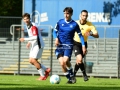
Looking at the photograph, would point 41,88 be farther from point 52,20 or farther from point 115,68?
point 52,20

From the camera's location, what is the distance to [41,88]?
1479 centimetres

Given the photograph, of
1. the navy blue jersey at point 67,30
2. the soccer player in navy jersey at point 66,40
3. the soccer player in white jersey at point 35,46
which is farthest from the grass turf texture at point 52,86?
the soccer player in white jersey at point 35,46

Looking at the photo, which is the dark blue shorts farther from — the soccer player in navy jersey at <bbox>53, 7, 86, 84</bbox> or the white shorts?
the white shorts

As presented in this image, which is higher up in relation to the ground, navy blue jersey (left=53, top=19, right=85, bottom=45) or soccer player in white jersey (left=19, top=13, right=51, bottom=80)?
navy blue jersey (left=53, top=19, right=85, bottom=45)

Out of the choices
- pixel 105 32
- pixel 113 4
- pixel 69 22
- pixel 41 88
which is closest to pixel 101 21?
pixel 113 4

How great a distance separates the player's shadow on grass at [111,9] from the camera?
3225 centimetres

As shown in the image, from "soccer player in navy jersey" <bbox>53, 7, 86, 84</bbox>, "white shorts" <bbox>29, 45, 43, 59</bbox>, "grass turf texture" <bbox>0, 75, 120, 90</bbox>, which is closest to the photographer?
"grass turf texture" <bbox>0, 75, 120, 90</bbox>

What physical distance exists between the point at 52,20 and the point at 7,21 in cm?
359

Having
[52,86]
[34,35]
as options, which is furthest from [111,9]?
[52,86]

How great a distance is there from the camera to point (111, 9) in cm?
3256

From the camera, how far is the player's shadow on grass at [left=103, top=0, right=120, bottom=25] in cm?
3225

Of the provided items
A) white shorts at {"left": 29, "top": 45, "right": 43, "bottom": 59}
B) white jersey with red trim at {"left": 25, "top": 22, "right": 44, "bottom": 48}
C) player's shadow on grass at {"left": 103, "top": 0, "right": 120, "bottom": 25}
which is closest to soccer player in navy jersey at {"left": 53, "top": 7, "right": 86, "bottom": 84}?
white jersey with red trim at {"left": 25, "top": 22, "right": 44, "bottom": 48}

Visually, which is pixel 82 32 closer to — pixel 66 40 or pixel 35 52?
pixel 66 40

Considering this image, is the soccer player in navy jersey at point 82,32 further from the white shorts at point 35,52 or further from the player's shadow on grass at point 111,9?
the player's shadow on grass at point 111,9
